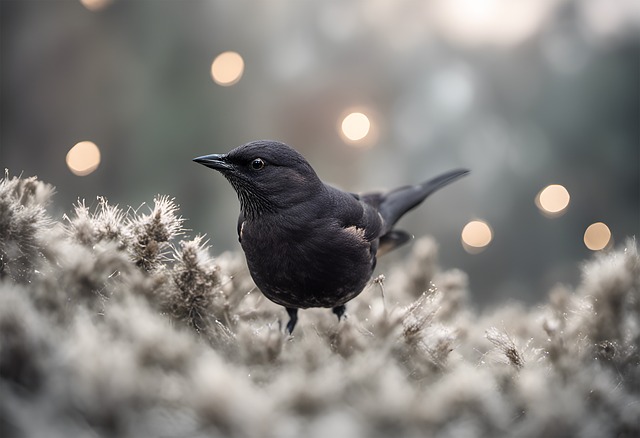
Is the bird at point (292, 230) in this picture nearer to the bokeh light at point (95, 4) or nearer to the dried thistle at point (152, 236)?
the dried thistle at point (152, 236)

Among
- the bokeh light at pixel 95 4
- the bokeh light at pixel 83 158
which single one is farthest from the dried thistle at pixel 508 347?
the bokeh light at pixel 95 4

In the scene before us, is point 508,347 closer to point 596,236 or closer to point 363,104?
point 596,236

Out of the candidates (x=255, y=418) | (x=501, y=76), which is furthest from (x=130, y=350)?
(x=501, y=76)

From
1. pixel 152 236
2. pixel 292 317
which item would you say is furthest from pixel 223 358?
pixel 292 317

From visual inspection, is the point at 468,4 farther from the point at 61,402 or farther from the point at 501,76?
the point at 61,402

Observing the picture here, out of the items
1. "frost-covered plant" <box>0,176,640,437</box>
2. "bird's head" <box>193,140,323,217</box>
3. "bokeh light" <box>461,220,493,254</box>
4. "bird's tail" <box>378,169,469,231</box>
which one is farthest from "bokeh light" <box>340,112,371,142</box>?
"frost-covered plant" <box>0,176,640,437</box>
